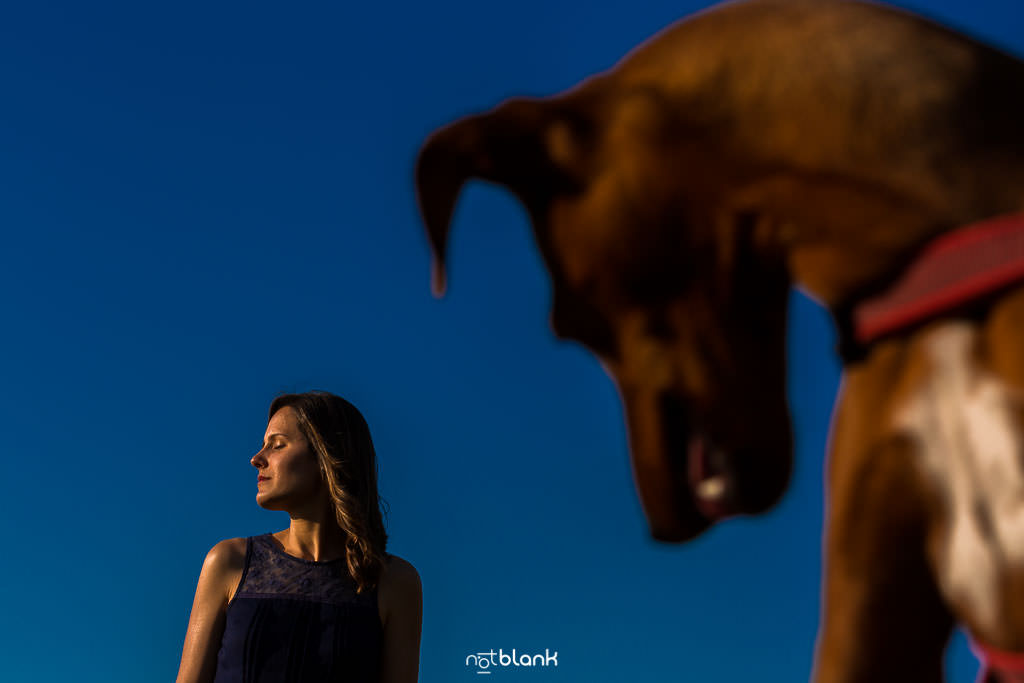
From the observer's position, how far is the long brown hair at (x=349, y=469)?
3863mm

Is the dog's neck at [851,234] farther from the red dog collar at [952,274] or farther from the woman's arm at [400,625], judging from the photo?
the woman's arm at [400,625]

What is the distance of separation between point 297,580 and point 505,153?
7.97 ft

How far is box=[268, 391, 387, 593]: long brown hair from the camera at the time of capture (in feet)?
12.7

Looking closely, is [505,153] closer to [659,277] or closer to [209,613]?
[659,277]

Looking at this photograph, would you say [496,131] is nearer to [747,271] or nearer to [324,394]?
[747,271]

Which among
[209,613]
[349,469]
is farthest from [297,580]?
[349,469]

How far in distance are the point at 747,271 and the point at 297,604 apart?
8.34ft

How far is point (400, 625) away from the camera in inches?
150

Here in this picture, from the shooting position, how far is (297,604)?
369cm

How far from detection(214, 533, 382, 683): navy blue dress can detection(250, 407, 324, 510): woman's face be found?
205 millimetres

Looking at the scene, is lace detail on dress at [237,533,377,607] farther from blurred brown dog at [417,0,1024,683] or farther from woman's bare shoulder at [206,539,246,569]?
blurred brown dog at [417,0,1024,683]

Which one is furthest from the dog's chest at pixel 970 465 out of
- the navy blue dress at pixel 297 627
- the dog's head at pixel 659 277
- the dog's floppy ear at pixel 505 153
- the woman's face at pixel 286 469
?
the woman's face at pixel 286 469

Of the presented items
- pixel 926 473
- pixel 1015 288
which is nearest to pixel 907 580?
pixel 926 473

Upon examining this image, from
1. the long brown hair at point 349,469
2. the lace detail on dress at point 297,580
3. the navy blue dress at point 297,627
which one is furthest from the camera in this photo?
the long brown hair at point 349,469
